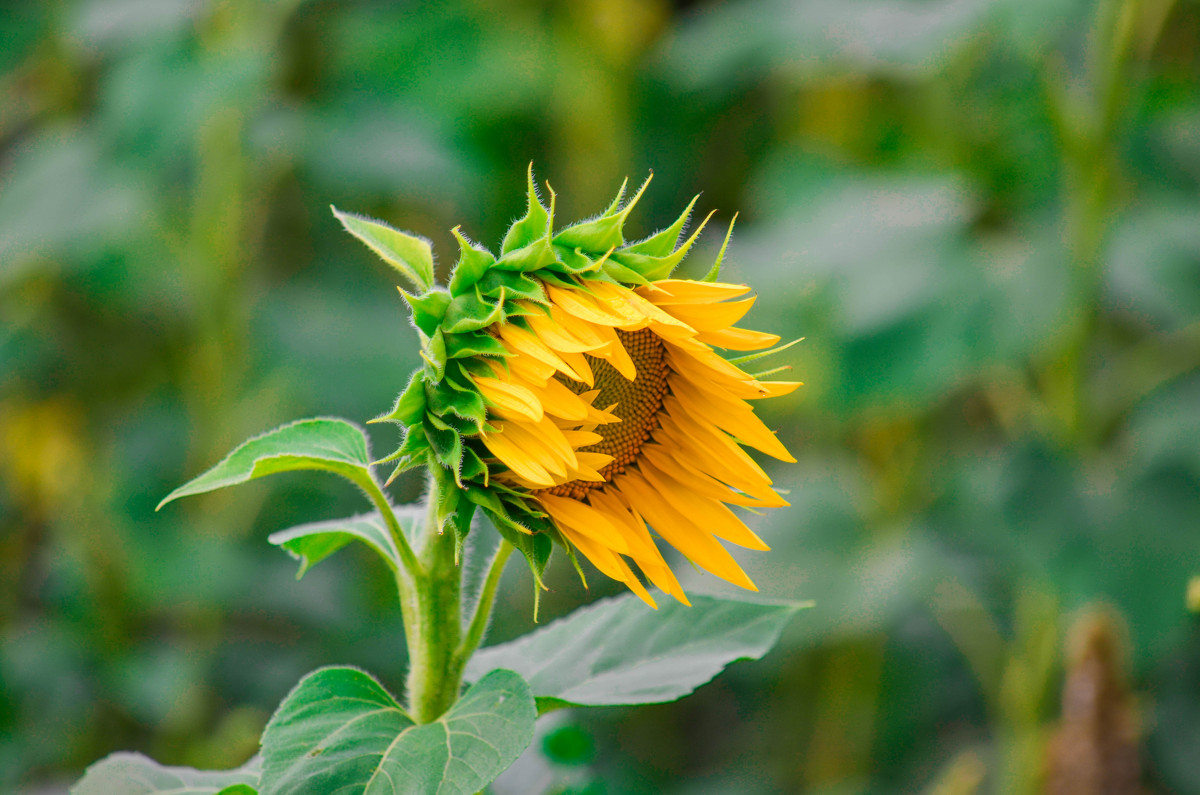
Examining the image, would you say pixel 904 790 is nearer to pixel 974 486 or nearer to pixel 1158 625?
pixel 974 486

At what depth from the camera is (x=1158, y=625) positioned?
114 cm

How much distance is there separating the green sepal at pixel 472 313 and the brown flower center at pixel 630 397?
67 mm

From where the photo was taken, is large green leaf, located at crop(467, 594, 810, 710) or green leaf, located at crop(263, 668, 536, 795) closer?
green leaf, located at crop(263, 668, 536, 795)

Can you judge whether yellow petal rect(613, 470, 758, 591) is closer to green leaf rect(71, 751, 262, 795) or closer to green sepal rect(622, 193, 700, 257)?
green sepal rect(622, 193, 700, 257)

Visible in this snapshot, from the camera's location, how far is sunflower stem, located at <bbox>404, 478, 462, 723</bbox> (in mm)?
538

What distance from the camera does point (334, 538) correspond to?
0.57m

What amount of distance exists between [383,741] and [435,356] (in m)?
0.20

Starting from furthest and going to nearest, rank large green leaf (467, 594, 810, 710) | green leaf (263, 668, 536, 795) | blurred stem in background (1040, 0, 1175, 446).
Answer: blurred stem in background (1040, 0, 1175, 446) < large green leaf (467, 594, 810, 710) < green leaf (263, 668, 536, 795)

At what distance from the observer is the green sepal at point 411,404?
482 mm

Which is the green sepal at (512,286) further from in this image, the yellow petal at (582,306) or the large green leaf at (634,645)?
the large green leaf at (634,645)

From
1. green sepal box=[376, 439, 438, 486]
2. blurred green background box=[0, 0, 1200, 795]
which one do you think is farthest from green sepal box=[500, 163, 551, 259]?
blurred green background box=[0, 0, 1200, 795]

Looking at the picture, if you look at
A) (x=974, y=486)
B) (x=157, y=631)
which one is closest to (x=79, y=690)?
(x=157, y=631)

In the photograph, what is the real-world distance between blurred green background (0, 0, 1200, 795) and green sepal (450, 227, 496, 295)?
0.80 metres

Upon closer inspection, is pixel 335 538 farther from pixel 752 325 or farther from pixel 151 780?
pixel 752 325
